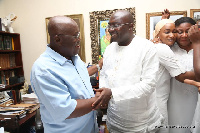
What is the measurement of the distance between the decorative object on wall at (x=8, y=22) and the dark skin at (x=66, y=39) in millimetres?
2884

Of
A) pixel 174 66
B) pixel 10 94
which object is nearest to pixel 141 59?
pixel 174 66

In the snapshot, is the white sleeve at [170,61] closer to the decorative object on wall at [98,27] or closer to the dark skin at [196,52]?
the dark skin at [196,52]

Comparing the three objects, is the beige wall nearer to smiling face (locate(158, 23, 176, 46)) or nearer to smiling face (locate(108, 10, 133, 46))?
smiling face (locate(158, 23, 176, 46))

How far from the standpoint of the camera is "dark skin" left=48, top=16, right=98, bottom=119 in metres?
1.01

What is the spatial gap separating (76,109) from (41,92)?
0.24 meters

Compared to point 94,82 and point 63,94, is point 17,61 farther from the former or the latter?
point 63,94

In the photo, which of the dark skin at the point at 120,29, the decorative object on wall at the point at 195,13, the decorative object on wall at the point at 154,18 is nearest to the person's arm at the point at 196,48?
the dark skin at the point at 120,29

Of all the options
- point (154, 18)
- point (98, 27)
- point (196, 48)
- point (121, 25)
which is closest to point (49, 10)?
point (98, 27)

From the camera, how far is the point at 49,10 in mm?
3514

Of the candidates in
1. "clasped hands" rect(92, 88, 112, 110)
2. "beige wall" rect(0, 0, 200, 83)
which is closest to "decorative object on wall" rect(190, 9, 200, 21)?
"beige wall" rect(0, 0, 200, 83)

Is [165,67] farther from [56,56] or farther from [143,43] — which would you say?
[56,56]

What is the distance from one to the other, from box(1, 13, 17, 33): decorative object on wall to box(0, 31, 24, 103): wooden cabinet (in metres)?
0.12

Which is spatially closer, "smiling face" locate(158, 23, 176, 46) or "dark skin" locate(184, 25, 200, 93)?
"dark skin" locate(184, 25, 200, 93)

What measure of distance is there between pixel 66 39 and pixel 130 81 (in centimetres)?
58
